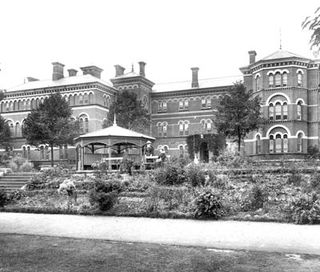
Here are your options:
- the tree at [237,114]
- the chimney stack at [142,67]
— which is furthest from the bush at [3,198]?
the chimney stack at [142,67]

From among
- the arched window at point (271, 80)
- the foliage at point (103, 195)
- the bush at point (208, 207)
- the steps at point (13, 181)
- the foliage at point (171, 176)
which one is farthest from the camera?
the arched window at point (271, 80)

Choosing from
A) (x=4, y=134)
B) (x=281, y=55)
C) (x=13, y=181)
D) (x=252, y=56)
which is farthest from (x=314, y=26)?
(x=4, y=134)

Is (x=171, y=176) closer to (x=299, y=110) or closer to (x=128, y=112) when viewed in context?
(x=128, y=112)

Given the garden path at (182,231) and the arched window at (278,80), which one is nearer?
the garden path at (182,231)

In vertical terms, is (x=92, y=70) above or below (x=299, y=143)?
above

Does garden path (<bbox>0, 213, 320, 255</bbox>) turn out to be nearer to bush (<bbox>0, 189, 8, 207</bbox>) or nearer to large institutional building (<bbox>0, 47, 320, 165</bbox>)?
bush (<bbox>0, 189, 8, 207</bbox>)

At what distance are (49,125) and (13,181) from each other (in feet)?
59.9

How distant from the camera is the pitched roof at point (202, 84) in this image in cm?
5366

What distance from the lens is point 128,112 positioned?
145ft

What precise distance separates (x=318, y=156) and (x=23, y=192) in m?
28.0

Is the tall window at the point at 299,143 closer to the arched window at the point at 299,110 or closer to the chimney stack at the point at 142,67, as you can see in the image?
the arched window at the point at 299,110

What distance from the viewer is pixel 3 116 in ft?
174

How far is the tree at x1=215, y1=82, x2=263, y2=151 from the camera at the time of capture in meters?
35.5

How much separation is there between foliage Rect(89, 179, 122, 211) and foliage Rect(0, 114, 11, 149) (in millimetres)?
37093
